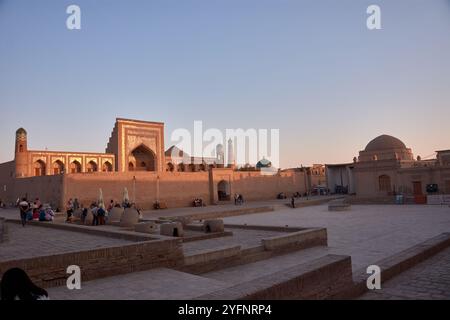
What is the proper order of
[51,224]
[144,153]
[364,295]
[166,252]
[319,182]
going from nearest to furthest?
1. [364,295]
2. [166,252]
3. [51,224]
4. [144,153]
5. [319,182]

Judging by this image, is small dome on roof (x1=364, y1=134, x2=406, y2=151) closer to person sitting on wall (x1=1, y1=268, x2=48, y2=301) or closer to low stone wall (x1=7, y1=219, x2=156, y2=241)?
low stone wall (x1=7, y1=219, x2=156, y2=241)

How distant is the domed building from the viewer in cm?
3866

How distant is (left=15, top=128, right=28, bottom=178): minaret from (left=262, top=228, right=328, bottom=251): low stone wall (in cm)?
3125

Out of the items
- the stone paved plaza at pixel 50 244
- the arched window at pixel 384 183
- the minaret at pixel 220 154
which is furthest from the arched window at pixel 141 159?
the stone paved plaza at pixel 50 244

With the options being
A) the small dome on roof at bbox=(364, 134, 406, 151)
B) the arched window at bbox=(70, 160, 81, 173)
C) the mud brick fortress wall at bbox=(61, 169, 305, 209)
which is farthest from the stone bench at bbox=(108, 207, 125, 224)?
the small dome on roof at bbox=(364, 134, 406, 151)

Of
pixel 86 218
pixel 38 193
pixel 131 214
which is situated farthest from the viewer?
pixel 38 193

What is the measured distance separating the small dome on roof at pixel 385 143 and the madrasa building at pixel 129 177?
9.19 m

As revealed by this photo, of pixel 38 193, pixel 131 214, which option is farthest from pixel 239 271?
pixel 38 193

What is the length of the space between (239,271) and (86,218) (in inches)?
417

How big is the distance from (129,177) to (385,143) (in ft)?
92.2
